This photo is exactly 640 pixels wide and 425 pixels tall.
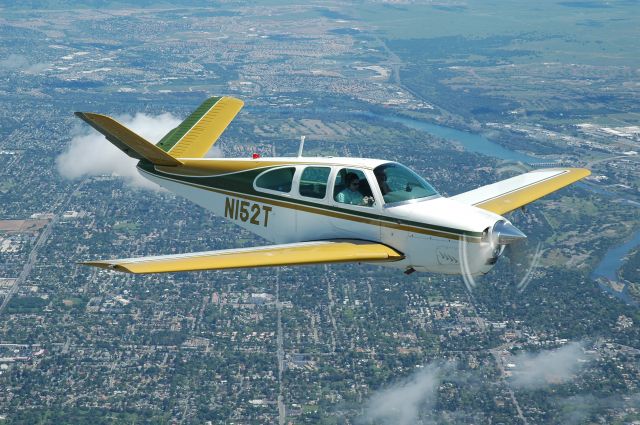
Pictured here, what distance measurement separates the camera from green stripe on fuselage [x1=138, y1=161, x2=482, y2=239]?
3041 centimetres

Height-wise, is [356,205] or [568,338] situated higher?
[356,205]

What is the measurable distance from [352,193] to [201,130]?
44.1ft

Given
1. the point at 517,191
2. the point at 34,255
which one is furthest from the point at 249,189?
the point at 34,255

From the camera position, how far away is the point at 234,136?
167m

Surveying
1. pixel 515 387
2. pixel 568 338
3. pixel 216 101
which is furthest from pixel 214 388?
pixel 216 101

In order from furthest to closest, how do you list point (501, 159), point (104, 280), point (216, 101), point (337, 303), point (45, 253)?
1. point (501, 159)
2. point (45, 253)
3. point (104, 280)
4. point (337, 303)
5. point (216, 101)

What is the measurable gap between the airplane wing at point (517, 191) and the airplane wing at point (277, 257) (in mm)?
5623

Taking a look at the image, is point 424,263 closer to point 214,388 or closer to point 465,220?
point 465,220

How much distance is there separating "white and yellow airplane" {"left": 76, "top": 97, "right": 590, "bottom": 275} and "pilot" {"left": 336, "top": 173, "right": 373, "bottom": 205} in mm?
35

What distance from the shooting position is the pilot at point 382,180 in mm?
31734

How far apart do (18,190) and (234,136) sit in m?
38.9

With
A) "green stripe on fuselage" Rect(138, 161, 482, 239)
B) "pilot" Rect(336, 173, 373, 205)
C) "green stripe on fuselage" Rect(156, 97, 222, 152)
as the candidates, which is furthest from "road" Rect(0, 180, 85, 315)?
"pilot" Rect(336, 173, 373, 205)

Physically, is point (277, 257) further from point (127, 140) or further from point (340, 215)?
point (127, 140)

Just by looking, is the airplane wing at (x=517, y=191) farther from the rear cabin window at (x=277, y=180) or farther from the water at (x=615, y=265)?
the water at (x=615, y=265)
